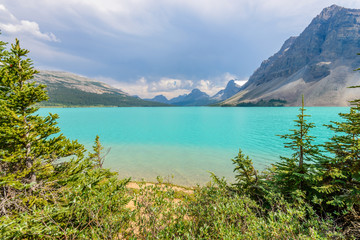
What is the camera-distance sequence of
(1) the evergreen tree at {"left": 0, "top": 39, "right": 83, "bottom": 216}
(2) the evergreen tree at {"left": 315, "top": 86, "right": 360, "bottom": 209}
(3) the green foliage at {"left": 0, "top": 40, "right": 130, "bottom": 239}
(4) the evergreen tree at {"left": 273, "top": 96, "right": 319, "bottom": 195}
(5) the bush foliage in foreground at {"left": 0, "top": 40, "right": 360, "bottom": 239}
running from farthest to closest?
1. (4) the evergreen tree at {"left": 273, "top": 96, "right": 319, "bottom": 195}
2. (2) the evergreen tree at {"left": 315, "top": 86, "right": 360, "bottom": 209}
3. (1) the evergreen tree at {"left": 0, "top": 39, "right": 83, "bottom": 216}
4. (3) the green foliage at {"left": 0, "top": 40, "right": 130, "bottom": 239}
5. (5) the bush foliage in foreground at {"left": 0, "top": 40, "right": 360, "bottom": 239}

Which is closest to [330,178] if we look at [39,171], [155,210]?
[155,210]

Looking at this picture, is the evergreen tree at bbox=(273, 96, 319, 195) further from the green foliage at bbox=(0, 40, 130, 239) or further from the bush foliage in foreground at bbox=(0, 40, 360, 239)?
the green foliage at bbox=(0, 40, 130, 239)

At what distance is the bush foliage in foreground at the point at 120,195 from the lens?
16.9ft

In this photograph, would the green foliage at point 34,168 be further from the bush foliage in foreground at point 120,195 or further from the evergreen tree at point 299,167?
the evergreen tree at point 299,167

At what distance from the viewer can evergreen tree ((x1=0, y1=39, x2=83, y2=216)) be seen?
643 centimetres

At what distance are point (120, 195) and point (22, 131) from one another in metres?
5.36

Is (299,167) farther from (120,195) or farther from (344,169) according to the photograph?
(120,195)

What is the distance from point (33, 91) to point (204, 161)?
27.4 metres

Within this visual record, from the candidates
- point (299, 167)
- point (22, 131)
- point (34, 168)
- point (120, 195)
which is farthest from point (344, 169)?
point (22, 131)

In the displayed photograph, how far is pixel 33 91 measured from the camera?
700cm

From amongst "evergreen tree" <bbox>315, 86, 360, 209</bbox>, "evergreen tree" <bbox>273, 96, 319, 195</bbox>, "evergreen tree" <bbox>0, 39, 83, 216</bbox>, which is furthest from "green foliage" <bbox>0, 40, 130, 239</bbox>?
"evergreen tree" <bbox>315, 86, 360, 209</bbox>

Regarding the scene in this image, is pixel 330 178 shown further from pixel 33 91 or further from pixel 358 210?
pixel 33 91

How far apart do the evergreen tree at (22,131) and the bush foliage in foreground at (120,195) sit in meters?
0.04

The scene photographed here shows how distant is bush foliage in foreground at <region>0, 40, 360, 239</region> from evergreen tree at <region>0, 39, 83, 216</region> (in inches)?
1.4
